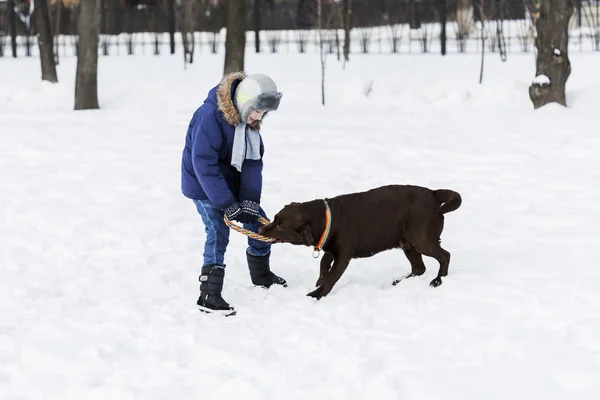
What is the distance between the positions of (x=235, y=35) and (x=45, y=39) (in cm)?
459

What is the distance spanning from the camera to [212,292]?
5.44m

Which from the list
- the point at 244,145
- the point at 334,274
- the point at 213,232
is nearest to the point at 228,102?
the point at 244,145

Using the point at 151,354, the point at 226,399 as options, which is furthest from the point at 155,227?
the point at 226,399

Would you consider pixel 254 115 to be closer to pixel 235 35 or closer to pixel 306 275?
pixel 306 275

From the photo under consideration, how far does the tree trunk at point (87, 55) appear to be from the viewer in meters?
15.1

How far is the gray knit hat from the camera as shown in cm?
514

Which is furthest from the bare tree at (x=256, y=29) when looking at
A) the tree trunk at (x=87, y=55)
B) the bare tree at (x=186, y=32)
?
the tree trunk at (x=87, y=55)

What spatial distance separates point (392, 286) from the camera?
5.93 metres

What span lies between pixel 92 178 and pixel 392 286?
4573 mm

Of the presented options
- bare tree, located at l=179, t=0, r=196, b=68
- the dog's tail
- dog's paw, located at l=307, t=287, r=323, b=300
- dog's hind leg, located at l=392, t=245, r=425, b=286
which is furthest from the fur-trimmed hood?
bare tree, located at l=179, t=0, r=196, b=68

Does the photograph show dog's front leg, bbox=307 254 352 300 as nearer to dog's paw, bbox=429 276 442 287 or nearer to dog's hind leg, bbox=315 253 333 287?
dog's hind leg, bbox=315 253 333 287

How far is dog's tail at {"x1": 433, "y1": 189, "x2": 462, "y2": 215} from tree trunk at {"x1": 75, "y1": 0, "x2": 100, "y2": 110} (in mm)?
10697

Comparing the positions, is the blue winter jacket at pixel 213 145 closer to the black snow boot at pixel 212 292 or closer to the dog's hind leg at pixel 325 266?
the black snow boot at pixel 212 292

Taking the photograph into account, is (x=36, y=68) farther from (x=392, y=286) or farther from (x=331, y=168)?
(x=392, y=286)
